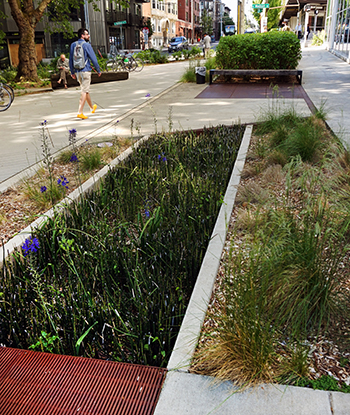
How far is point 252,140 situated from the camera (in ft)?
21.7

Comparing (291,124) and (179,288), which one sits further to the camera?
(291,124)

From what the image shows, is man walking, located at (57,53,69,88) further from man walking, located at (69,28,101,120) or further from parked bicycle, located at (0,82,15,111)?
man walking, located at (69,28,101,120)

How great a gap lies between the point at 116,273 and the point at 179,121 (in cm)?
613

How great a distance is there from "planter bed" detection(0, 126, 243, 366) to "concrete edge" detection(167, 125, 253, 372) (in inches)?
3.1

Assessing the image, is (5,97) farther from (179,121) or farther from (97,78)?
(97,78)

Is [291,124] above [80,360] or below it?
above

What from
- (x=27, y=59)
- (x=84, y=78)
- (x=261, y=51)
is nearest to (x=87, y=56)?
(x=84, y=78)

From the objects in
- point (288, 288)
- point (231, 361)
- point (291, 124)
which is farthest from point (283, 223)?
point (291, 124)

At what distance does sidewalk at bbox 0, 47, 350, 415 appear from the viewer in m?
1.89

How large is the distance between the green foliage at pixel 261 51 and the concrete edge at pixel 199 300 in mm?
12543

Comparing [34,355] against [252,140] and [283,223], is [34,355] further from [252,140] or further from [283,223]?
[252,140]

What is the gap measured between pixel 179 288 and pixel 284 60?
14.4 m

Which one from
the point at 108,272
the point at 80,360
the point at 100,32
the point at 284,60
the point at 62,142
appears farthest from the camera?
the point at 100,32

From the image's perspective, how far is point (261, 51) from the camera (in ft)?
49.9
